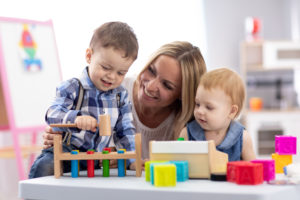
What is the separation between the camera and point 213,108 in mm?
1219

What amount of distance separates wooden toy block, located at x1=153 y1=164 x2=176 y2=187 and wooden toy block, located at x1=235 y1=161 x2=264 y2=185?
0.42ft

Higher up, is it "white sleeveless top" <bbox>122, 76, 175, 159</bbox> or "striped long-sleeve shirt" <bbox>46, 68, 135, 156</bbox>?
"striped long-sleeve shirt" <bbox>46, 68, 135, 156</bbox>

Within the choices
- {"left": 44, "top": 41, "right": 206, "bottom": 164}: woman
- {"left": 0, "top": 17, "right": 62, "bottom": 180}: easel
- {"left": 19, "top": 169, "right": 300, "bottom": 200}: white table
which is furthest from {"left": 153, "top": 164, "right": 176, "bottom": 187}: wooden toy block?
{"left": 0, "top": 17, "right": 62, "bottom": 180}: easel

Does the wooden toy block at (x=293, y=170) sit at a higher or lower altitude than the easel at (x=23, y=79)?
lower

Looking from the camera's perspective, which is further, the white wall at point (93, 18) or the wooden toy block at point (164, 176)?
the white wall at point (93, 18)

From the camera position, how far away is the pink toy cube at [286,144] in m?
1.10

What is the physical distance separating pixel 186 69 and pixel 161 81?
9cm

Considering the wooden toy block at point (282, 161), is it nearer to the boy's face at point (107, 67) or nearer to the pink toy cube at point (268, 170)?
the pink toy cube at point (268, 170)

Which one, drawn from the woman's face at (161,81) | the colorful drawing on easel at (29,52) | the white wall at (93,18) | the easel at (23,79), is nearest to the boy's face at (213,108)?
the woman's face at (161,81)

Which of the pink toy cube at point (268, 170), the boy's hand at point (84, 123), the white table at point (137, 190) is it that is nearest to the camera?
the white table at point (137, 190)

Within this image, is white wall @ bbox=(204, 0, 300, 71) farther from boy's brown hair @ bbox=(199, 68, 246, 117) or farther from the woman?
boy's brown hair @ bbox=(199, 68, 246, 117)

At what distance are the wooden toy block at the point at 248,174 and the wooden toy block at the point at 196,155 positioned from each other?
8cm

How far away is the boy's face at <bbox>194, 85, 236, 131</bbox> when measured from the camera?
1.21 metres

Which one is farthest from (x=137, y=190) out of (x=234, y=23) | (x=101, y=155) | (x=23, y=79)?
(x=234, y=23)
